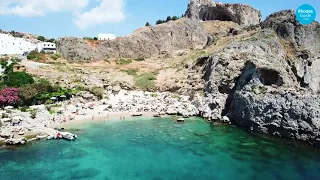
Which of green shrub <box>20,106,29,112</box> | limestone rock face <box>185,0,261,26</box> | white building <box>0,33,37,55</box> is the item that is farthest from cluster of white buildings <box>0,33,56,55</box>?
limestone rock face <box>185,0,261,26</box>

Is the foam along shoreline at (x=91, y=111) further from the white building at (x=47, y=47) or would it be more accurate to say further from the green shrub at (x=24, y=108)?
the white building at (x=47, y=47)

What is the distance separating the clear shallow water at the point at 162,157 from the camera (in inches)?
1102

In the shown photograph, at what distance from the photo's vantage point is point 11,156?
31188 mm

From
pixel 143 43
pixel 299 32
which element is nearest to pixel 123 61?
pixel 143 43

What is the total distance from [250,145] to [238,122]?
802 centimetres

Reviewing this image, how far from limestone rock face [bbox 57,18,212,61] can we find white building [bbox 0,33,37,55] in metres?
12.7

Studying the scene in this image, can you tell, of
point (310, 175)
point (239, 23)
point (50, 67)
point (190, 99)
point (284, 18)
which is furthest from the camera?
point (239, 23)

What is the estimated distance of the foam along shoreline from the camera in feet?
123

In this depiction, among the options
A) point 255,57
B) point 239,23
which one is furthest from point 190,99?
Answer: point 239,23

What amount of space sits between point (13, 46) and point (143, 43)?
129ft

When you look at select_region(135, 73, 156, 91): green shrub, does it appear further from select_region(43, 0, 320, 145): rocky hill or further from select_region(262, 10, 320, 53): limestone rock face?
select_region(262, 10, 320, 53): limestone rock face

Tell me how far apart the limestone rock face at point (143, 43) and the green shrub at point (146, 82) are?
25.9 meters

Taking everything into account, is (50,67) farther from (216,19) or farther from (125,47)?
(216,19)

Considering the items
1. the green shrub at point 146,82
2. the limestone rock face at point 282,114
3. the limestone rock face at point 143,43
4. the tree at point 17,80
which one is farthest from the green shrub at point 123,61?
the limestone rock face at point 282,114
